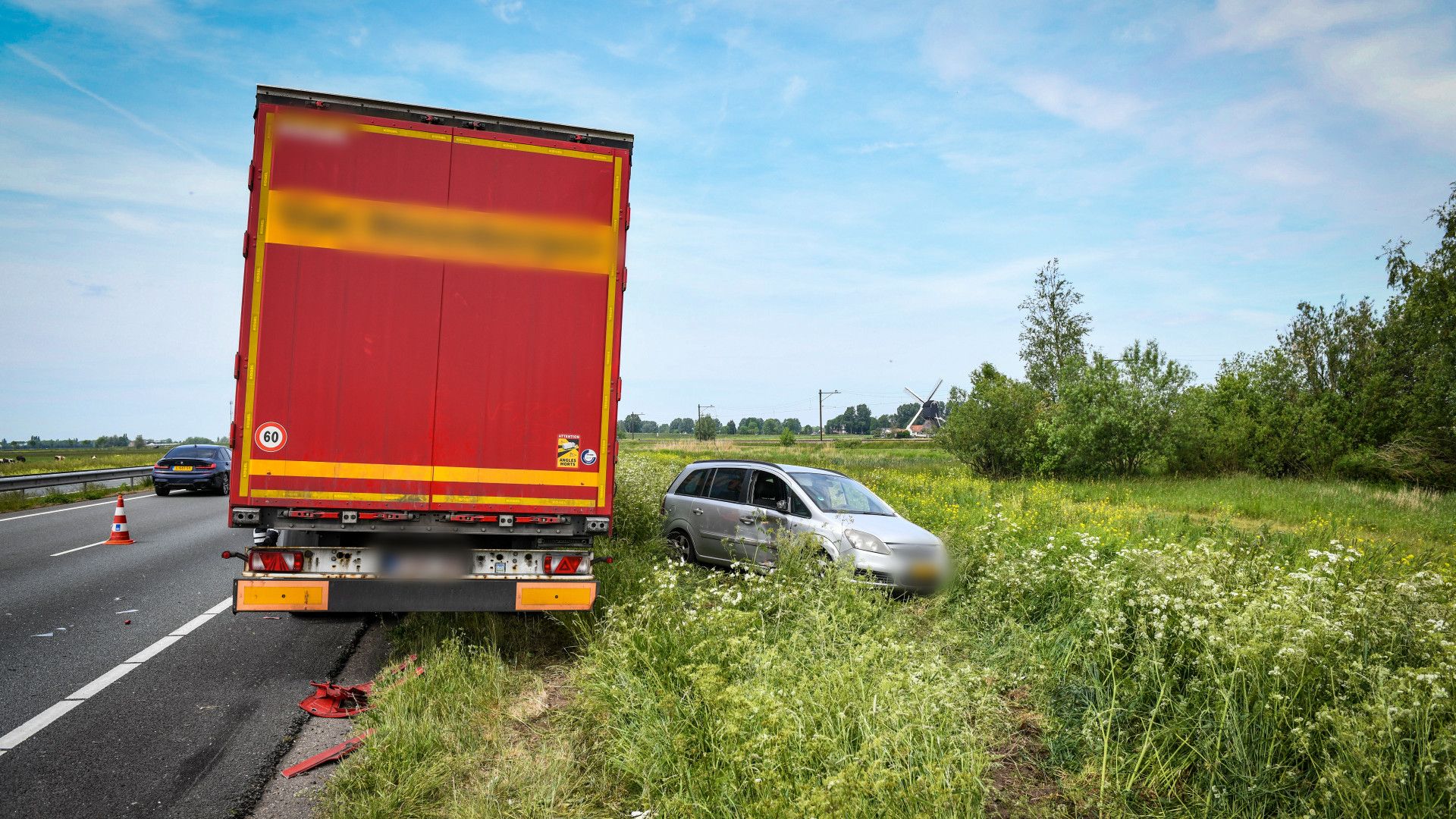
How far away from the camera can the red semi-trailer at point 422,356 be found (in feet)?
17.1

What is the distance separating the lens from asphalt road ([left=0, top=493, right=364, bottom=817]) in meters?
3.83

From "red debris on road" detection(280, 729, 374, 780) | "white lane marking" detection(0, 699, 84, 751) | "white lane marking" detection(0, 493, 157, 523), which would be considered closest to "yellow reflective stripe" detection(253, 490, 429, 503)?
"red debris on road" detection(280, 729, 374, 780)

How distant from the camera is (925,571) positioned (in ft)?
27.0

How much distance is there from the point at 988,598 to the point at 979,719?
2.85m

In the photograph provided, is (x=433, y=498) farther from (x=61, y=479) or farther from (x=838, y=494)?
(x=61, y=479)

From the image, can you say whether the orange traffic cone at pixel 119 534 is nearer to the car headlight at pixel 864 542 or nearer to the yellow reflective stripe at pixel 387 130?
the yellow reflective stripe at pixel 387 130

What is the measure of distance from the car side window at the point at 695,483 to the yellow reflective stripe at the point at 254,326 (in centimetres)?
618

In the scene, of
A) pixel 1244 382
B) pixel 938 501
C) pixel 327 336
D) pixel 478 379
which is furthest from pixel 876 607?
pixel 1244 382

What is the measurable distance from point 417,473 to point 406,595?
0.83 meters

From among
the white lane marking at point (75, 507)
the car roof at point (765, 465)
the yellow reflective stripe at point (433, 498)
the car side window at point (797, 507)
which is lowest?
the white lane marking at point (75, 507)

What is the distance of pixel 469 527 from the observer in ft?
17.9

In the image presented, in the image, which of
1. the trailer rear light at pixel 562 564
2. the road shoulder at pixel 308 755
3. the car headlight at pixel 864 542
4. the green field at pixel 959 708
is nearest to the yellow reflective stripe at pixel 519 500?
the trailer rear light at pixel 562 564

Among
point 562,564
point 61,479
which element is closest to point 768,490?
point 562,564

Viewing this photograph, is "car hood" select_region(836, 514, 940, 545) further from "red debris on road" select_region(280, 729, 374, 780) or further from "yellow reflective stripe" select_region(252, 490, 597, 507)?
"red debris on road" select_region(280, 729, 374, 780)
